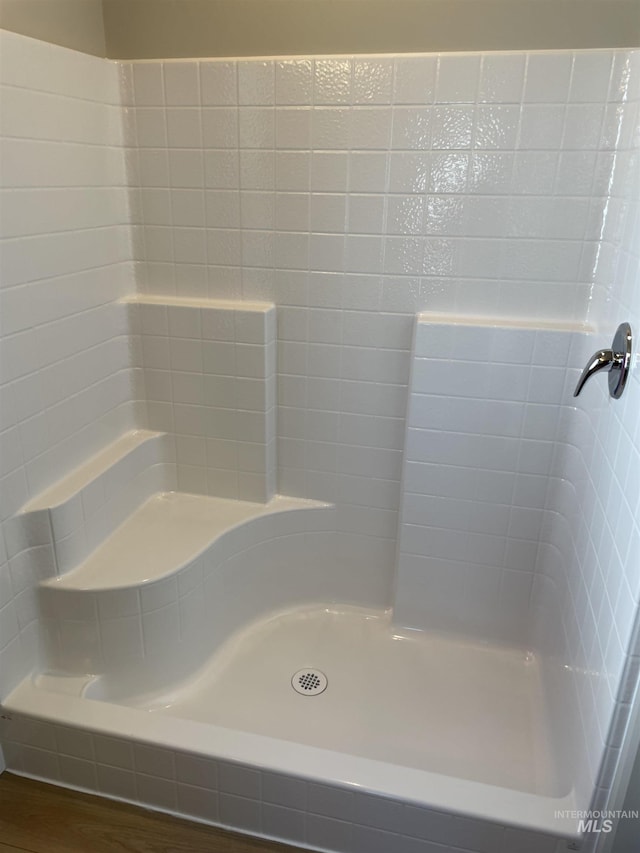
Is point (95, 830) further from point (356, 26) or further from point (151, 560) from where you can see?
point (356, 26)

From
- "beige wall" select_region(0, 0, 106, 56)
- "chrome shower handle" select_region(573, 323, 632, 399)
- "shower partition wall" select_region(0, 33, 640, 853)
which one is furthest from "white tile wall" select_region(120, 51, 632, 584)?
"chrome shower handle" select_region(573, 323, 632, 399)

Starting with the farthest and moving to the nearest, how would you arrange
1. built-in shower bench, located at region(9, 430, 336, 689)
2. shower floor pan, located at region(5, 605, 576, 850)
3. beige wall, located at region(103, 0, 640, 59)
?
built-in shower bench, located at region(9, 430, 336, 689) < beige wall, located at region(103, 0, 640, 59) < shower floor pan, located at region(5, 605, 576, 850)

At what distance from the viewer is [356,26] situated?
152cm

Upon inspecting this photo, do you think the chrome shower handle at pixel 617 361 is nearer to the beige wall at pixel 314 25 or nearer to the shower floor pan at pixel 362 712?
the beige wall at pixel 314 25

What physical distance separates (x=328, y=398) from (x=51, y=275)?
2.60 feet

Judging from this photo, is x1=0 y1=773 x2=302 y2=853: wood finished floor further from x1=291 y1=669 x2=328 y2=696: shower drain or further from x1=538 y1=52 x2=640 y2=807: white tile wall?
x1=538 y1=52 x2=640 y2=807: white tile wall

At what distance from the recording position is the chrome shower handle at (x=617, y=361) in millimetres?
1174

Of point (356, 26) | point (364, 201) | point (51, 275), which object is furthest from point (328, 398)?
point (356, 26)

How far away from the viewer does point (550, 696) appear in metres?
1.64

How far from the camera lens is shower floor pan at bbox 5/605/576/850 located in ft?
4.32

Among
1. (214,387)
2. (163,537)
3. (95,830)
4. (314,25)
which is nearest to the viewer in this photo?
(95,830)

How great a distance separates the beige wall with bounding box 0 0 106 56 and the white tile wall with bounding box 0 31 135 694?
1.1 inches

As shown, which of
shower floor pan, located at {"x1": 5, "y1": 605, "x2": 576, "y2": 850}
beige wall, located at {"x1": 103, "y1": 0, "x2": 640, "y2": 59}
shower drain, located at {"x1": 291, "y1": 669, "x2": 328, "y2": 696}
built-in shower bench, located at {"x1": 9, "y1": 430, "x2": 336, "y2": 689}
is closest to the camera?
shower floor pan, located at {"x1": 5, "y1": 605, "x2": 576, "y2": 850}

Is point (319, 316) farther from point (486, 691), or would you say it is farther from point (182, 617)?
point (486, 691)
